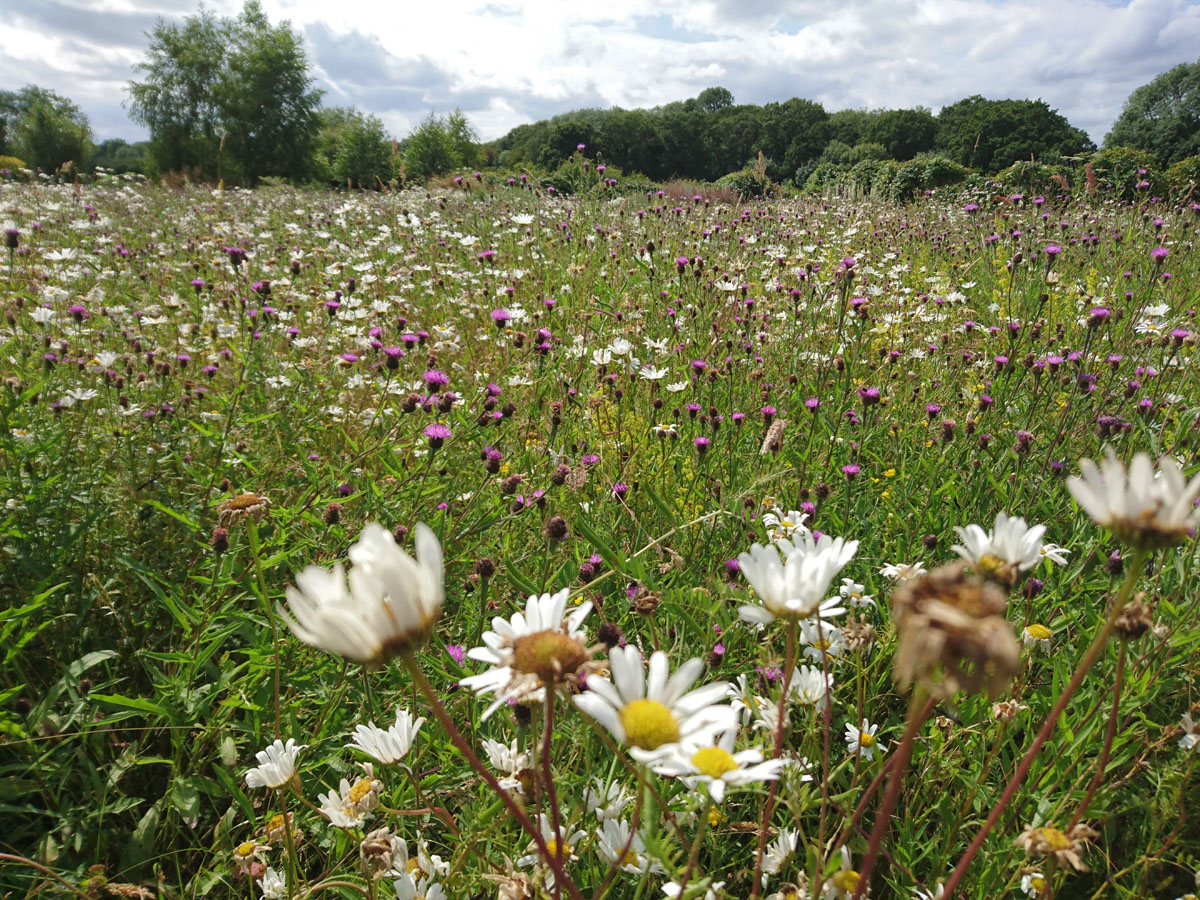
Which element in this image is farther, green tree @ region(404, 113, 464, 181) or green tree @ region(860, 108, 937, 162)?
green tree @ region(860, 108, 937, 162)

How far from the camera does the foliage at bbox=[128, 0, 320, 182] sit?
95.3 ft

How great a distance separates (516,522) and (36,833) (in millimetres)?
1260

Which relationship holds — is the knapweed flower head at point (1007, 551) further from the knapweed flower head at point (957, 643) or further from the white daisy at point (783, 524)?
the white daisy at point (783, 524)

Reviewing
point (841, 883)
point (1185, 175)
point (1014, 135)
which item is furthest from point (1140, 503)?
point (1014, 135)

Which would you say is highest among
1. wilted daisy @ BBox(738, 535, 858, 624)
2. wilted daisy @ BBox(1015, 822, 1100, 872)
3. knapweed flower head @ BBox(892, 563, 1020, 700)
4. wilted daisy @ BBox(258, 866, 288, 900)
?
knapweed flower head @ BBox(892, 563, 1020, 700)

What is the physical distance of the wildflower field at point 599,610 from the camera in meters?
0.66

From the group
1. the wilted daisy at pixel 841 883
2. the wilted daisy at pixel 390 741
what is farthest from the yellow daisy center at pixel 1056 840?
the wilted daisy at pixel 390 741

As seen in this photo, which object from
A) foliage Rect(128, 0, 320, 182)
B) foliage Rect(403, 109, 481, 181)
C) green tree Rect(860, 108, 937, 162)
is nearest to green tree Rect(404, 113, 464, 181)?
foliage Rect(403, 109, 481, 181)

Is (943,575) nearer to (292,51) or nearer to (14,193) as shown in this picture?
(14,193)

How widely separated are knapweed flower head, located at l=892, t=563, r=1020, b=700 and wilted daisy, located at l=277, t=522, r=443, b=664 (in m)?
0.37

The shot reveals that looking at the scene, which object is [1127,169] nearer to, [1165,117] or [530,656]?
[530,656]

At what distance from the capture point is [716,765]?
2.11ft

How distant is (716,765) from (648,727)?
0.34 feet

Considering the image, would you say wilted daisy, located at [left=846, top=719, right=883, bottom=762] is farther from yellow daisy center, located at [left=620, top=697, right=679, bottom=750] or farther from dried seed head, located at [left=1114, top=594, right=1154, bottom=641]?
yellow daisy center, located at [left=620, top=697, right=679, bottom=750]
